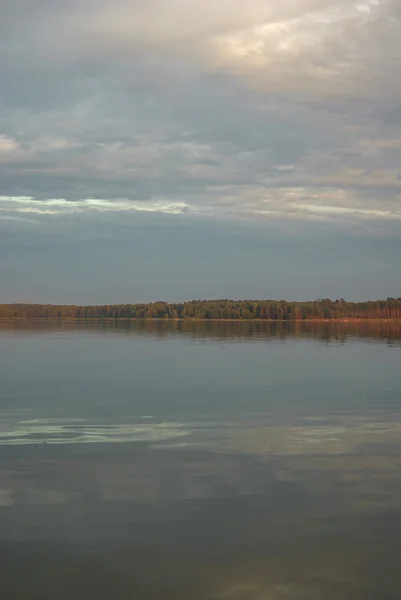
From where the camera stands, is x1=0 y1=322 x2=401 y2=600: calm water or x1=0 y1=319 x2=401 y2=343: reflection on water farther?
x1=0 y1=319 x2=401 y2=343: reflection on water

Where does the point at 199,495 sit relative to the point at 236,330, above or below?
below

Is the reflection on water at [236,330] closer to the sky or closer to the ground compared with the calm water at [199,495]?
closer to the sky

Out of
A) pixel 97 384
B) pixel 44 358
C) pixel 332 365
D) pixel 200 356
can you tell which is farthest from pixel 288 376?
pixel 44 358

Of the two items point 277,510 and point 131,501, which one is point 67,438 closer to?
point 131,501

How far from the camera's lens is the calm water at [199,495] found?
30.7 ft

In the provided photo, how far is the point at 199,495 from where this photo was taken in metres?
13.0

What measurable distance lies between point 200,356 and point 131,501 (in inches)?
1355

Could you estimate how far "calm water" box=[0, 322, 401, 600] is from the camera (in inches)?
368

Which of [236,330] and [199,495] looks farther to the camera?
[236,330]

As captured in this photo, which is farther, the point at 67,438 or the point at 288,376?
the point at 288,376

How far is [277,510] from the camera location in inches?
475

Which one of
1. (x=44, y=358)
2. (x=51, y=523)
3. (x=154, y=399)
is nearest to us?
(x=51, y=523)

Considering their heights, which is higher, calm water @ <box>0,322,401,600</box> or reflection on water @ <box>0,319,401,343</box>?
reflection on water @ <box>0,319,401,343</box>

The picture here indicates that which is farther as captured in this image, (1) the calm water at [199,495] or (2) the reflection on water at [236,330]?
(2) the reflection on water at [236,330]
